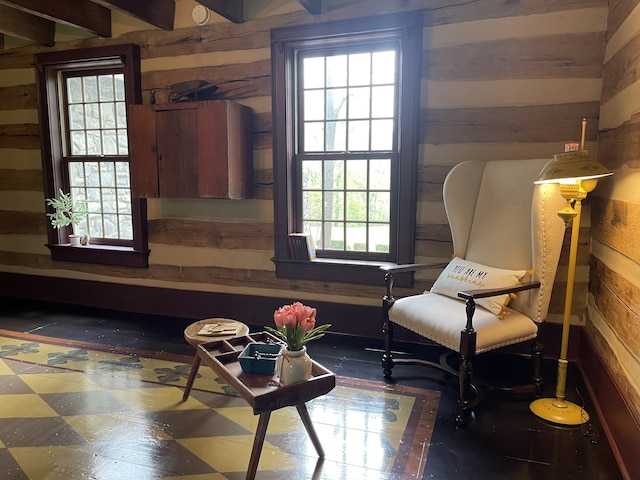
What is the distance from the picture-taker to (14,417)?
8.09ft

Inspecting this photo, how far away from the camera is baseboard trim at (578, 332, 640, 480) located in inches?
75.9

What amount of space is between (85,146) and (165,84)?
1.12 meters

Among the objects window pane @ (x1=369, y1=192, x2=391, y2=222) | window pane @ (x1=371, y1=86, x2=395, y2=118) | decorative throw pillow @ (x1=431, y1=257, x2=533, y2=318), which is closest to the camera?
decorative throw pillow @ (x1=431, y1=257, x2=533, y2=318)

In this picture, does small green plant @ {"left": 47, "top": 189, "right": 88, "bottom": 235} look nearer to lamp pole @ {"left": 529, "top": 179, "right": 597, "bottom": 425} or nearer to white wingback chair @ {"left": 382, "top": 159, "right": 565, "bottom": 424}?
white wingback chair @ {"left": 382, "top": 159, "right": 565, "bottom": 424}

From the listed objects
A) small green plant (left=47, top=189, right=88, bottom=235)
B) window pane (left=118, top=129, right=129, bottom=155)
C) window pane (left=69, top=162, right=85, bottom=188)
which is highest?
window pane (left=118, top=129, right=129, bottom=155)

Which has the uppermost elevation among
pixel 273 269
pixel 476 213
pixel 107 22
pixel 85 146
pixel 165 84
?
pixel 107 22

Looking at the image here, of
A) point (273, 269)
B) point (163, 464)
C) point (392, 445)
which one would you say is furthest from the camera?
point (273, 269)

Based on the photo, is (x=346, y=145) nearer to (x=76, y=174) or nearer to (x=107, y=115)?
(x=107, y=115)

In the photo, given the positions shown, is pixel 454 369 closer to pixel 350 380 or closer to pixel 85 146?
pixel 350 380

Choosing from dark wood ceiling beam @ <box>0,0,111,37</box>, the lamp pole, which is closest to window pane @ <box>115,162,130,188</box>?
dark wood ceiling beam @ <box>0,0,111,37</box>

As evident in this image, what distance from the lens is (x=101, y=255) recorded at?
4391mm

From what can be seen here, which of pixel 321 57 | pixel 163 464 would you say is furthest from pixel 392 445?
pixel 321 57

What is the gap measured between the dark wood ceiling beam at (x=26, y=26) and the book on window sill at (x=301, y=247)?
2922 mm

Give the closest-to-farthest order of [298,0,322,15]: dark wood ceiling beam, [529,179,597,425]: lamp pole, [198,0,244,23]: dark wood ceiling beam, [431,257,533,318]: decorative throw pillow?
[529,179,597,425]: lamp pole
[431,257,533,318]: decorative throw pillow
[298,0,322,15]: dark wood ceiling beam
[198,0,244,23]: dark wood ceiling beam
